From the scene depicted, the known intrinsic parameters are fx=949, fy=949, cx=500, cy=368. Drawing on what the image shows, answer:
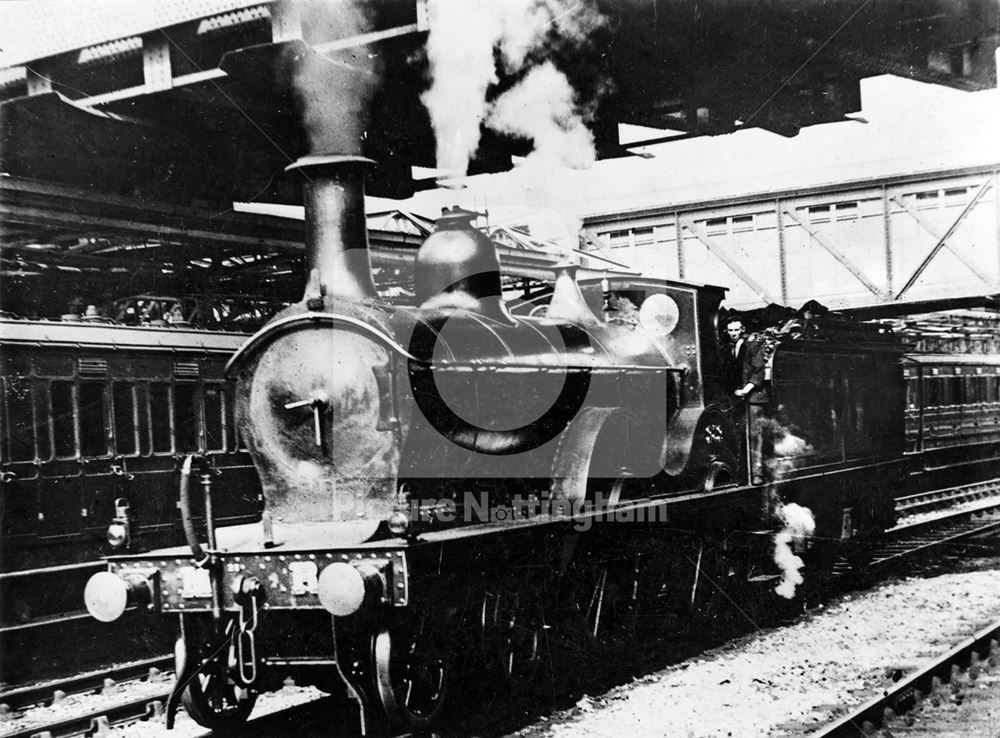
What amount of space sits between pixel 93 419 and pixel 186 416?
36.0 inches

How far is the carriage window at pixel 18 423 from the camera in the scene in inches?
308

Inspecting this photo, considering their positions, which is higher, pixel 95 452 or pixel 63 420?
pixel 63 420

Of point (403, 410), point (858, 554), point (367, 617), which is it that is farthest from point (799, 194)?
point (367, 617)

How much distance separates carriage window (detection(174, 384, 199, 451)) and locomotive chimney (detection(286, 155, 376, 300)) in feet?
12.8

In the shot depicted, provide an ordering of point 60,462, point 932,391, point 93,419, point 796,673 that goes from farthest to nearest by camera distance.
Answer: point 932,391 → point 93,419 → point 60,462 → point 796,673

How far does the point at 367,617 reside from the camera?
5.08m

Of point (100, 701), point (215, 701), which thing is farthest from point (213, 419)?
point (215, 701)

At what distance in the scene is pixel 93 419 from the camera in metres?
8.40

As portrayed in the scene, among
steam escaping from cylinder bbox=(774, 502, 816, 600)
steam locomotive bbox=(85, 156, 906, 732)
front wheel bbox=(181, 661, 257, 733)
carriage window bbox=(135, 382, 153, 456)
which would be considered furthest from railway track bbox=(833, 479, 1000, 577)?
carriage window bbox=(135, 382, 153, 456)

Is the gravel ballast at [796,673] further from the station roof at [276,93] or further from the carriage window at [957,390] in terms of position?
the carriage window at [957,390]

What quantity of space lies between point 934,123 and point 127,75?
738 cm

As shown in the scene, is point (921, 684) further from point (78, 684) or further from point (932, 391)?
point (932, 391)

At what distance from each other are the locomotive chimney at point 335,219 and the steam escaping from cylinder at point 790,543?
5163 millimetres

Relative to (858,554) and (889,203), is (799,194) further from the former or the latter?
(858,554)
